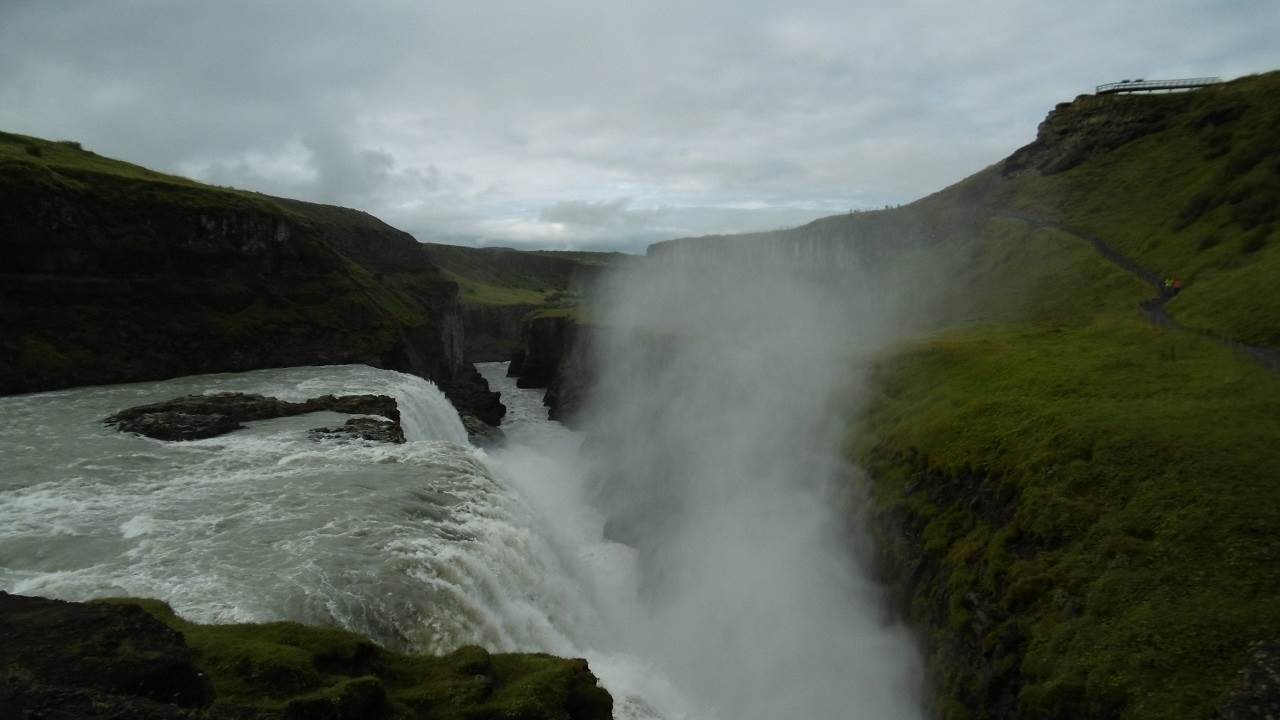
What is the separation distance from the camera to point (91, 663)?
9461mm

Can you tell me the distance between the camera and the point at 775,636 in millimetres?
25406

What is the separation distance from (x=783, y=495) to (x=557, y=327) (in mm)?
59370

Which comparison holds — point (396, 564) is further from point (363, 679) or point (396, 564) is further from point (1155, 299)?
point (1155, 299)

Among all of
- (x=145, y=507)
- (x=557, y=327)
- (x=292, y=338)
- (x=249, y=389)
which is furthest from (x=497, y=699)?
(x=557, y=327)

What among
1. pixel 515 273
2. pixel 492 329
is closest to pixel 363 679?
pixel 492 329

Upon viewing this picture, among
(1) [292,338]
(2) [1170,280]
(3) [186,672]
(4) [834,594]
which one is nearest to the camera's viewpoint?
(3) [186,672]

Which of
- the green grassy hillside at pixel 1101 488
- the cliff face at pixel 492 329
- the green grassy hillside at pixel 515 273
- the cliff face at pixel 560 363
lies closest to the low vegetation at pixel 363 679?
the green grassy hillside at pixel 1101 488

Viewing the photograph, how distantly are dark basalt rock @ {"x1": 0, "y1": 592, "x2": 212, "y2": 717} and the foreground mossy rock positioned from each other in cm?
2

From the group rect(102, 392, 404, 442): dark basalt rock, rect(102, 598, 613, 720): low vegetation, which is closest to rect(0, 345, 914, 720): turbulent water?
rect(102, 392, 404, 442): dark basalt rock

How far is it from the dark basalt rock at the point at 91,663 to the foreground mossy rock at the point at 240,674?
0.02m

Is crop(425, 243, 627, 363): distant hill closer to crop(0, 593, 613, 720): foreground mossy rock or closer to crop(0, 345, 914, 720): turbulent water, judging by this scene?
crop(0, 345, 914, 720): turbulent water

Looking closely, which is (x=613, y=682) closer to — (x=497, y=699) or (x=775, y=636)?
(x=775, y=636)

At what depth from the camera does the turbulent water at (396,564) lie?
638 inches

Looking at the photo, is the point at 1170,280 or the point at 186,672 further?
the point at 1170,280
